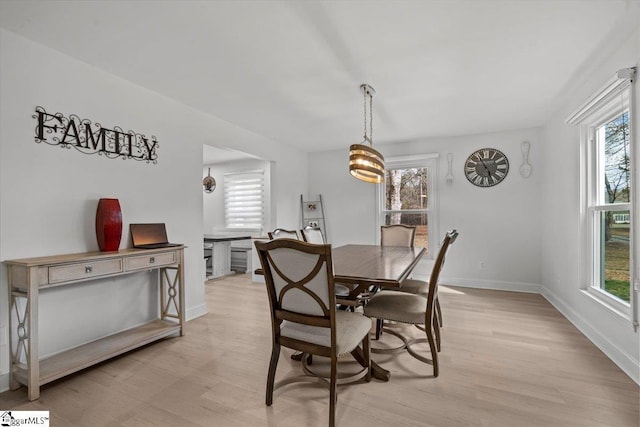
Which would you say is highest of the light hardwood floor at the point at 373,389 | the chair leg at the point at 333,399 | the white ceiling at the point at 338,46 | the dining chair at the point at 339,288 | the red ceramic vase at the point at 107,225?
the white ceiling at the point at 338,46

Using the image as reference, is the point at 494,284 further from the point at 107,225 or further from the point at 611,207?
the point at 107,225

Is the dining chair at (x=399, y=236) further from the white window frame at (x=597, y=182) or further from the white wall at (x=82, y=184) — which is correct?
the white wall at (x=82, y=184)

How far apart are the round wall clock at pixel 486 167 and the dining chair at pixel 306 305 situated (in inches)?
146

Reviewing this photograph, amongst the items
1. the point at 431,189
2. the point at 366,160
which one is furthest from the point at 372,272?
the point at 431,189

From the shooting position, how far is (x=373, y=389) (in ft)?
6.48

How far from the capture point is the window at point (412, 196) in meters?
4.98

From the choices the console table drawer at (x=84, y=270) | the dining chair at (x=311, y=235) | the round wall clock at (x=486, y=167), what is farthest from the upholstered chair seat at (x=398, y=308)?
the round wall clock at (x=486, y=167)

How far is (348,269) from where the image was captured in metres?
2.24

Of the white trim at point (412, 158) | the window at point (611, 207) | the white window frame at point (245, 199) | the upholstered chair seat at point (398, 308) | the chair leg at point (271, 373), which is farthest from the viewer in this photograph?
the white window frame at point (245, 199)

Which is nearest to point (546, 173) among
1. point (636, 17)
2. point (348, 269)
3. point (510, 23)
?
point (636, 17)

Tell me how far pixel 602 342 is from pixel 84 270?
13.4ft

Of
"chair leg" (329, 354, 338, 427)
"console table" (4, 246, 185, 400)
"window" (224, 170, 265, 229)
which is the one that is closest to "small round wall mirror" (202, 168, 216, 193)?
"window" (224, 170, 265, 229)

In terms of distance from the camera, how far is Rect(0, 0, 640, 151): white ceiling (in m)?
1.83

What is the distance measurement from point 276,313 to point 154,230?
1814mm
